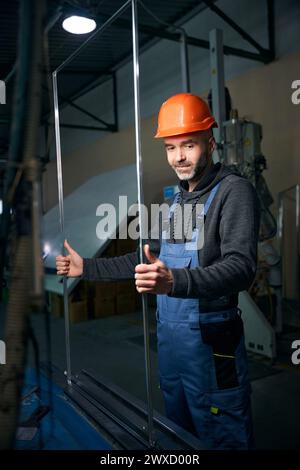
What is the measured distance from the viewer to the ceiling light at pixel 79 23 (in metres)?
3.43

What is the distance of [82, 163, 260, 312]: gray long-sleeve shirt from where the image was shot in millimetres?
1052

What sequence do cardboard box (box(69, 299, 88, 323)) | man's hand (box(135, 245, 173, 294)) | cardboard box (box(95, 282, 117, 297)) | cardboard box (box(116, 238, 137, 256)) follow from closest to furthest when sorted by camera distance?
1. man's hand (box(135, 245, 173, 294))
2. cardboard box (box(69, 299, 88, 323))
3. cardboard box (box(95, 282, 117, 297))
4. cardboard box (box(116, 238, 137, 256))

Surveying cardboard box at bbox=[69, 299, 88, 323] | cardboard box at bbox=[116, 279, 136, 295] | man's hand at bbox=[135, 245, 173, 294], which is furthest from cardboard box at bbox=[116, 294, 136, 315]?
man's hand at bbox=[135, 245, 173, 294]

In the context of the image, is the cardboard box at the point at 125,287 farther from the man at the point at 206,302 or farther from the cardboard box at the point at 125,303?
the man at the point at 206,302

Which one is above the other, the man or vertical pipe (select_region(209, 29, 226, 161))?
vertical pipe (select_region(209, 29, 226, 161))

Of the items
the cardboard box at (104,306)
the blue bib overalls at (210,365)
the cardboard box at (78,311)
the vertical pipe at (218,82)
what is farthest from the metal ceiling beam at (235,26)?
the blue bib overalls at (210,365)

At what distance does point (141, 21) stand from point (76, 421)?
575 centimetres

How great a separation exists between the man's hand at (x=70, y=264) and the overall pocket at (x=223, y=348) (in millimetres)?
554

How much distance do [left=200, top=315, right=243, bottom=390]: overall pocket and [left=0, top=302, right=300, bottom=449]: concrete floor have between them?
622mm

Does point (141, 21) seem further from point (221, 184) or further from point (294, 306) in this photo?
point (221, 184)

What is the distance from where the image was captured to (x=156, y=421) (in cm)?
132

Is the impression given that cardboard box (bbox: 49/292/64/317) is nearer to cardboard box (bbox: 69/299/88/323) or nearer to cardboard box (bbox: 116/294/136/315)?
cardboard box (bbox: 69/299/88/323)
